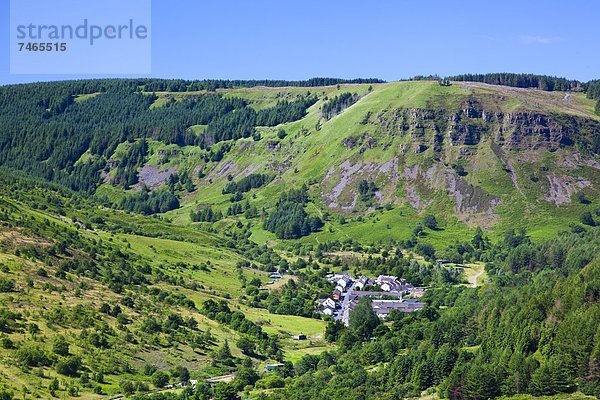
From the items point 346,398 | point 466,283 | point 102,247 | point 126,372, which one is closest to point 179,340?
point 126,372

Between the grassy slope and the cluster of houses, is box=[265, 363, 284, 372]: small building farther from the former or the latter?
the cluster of houses

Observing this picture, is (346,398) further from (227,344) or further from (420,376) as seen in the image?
(227,344)

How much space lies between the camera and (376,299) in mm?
182000

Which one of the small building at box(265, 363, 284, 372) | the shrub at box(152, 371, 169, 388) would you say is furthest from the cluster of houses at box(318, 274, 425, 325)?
the shrub at box(152, 371, 169, 388)

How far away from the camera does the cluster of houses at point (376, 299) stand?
171625 millimetres

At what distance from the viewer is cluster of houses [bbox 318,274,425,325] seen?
563 ft

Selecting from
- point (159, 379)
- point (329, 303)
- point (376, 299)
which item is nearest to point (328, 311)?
point (329, 303)

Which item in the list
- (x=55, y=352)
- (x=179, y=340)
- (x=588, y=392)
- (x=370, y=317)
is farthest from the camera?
(x=370, y=317)

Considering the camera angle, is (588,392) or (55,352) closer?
(588,392)

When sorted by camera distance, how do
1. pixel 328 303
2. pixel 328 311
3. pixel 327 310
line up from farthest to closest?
pixel 328 303 → pixel 327 310 → pixel 328 311

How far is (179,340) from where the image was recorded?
132 metres

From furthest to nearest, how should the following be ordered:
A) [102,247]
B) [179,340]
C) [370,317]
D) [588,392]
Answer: [102,247], [370,317], [179,340], [588,392]

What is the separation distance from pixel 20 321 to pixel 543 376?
2822 inches

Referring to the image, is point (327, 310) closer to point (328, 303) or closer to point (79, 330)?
point (328, 303)
